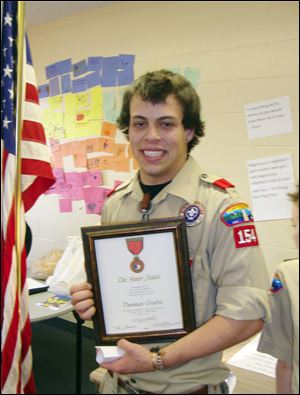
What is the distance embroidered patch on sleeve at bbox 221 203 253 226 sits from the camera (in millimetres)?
775

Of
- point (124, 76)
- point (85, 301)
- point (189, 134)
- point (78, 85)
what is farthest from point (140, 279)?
A: point (124, 76)

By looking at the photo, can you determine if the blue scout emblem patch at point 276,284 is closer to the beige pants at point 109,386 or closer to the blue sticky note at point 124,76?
the beige pants at point 109,386

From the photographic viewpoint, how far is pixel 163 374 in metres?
0.82

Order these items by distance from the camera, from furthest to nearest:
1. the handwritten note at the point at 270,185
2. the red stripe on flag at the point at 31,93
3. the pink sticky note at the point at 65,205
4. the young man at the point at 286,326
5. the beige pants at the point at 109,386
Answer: the pink sticky note at the point at 65,205 → the handwritten note at the point at 270,185 → the red stripe on flag at the point at 31,93 → the beige pants at the point at 109,386 → the young man at the point at 286,326

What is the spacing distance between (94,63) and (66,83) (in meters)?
0.12

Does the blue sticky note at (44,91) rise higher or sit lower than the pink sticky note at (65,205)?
higher

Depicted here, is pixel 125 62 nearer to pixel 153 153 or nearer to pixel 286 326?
pixel 153 153

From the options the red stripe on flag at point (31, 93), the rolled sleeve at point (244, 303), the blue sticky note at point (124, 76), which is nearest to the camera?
the rolled sleeve at point (244, 303)

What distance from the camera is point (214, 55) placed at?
1.47 metres

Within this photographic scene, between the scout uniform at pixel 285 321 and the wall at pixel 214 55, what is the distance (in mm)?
438

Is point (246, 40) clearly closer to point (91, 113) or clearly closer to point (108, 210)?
point (91, 113)

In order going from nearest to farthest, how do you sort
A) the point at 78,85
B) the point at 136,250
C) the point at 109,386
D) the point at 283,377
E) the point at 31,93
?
the point at 283,377 < the point at 136,250 < the point at 109,386 < the point at 31,93 < the point at 78,85

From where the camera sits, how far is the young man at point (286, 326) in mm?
612

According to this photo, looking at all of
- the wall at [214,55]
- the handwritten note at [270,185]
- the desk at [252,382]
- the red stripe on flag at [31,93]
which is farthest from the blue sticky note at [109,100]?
the desk at [252,382]
